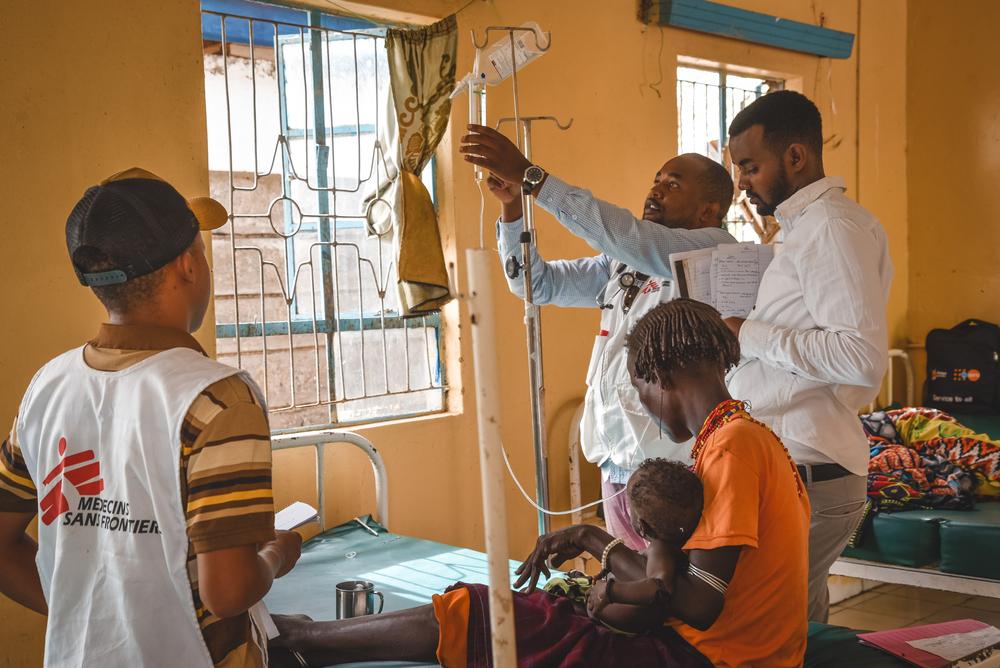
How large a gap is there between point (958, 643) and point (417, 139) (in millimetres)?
Answer: 2443

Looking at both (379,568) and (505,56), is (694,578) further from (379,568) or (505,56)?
(505,56)

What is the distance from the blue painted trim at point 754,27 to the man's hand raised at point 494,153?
2.45 m

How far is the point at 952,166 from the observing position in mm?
5809

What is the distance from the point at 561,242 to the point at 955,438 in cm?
222

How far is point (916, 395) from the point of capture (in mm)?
5695

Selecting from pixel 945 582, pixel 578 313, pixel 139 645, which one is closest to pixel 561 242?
pixel 578 313

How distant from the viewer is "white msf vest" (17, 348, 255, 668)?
111cm

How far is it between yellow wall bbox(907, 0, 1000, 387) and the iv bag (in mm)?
4209

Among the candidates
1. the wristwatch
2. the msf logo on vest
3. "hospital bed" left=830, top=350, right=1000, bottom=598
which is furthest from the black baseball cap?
"hospital bed" left=830, top=350, right=1000, bottom=598

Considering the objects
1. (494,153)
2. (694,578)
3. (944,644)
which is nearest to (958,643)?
(944,644)

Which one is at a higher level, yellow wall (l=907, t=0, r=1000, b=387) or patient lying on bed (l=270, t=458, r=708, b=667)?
yellow wall (l=907, t=0, r=1000, b=387)

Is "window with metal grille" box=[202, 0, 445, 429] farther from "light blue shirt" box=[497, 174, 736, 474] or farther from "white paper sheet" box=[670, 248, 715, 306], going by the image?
"white paper sheet" box=[670, 248, 715, 306]

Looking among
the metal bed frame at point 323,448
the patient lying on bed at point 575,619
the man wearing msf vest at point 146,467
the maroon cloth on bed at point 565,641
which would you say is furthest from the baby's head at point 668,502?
the metal bed frame at point 323,448

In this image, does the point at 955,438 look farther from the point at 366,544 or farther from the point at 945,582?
the point at 366,544
